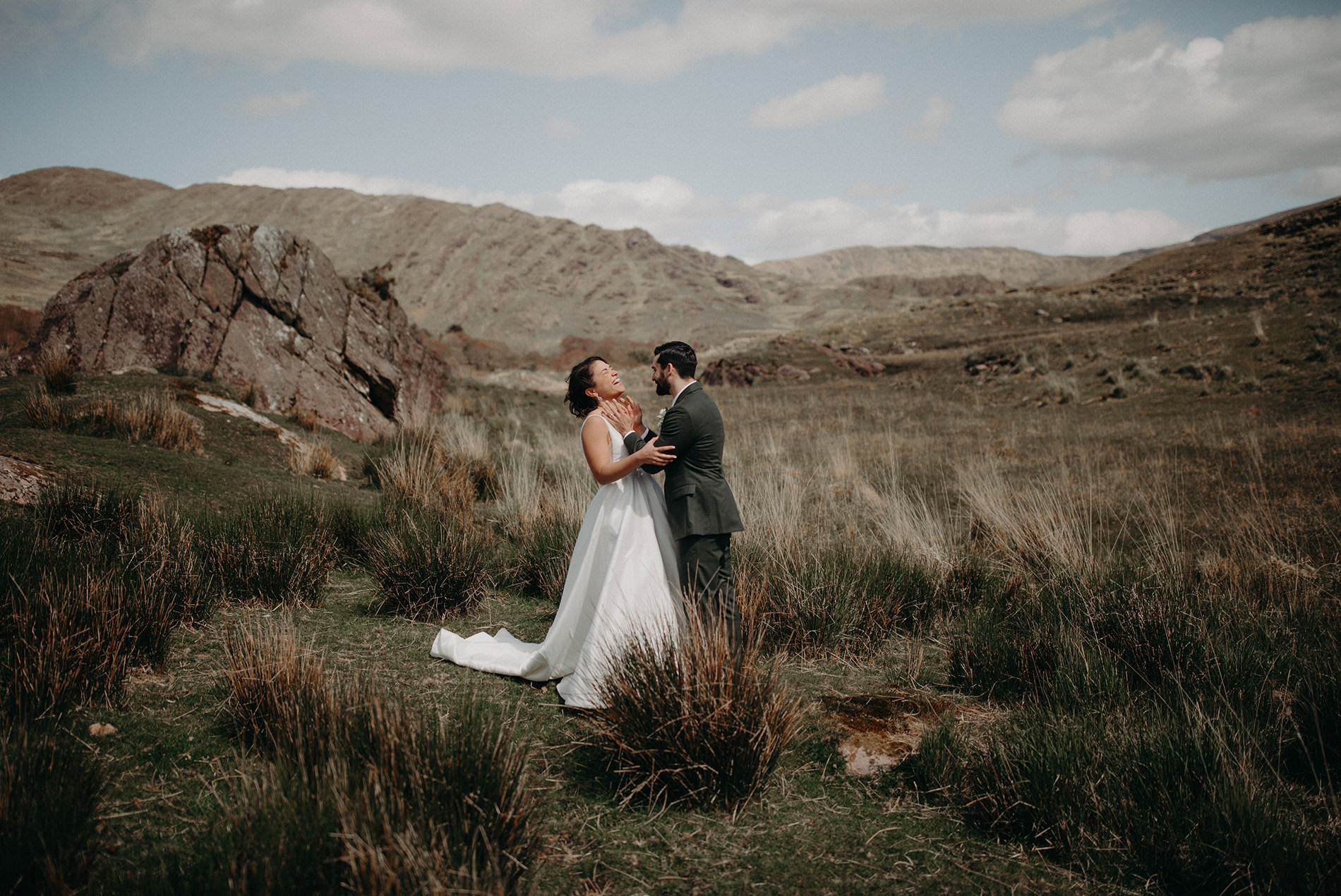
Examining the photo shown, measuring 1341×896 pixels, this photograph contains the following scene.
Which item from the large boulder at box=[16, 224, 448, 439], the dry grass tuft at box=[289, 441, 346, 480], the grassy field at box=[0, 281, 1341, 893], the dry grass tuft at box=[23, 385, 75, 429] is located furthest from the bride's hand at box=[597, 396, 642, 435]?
the large boulder at box=[16, 224, 448, 439]

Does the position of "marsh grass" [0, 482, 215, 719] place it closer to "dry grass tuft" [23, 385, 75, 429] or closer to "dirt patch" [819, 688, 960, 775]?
"dry grass tuft" [23, 385, 75, 429]

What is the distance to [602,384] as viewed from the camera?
14.5 ft

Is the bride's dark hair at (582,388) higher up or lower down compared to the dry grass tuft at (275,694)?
higher up

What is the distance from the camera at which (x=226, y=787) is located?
2906 millimetres

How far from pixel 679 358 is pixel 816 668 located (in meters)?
2.41

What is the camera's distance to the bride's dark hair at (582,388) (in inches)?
173

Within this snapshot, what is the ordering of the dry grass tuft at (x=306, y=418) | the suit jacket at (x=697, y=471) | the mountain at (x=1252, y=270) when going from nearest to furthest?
the suit jacket at (x=697, y=471)
the dry grass tuft at (x=306, y=418)
the mountain at (x=1252, y=270)

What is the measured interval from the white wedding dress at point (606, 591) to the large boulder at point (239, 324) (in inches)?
368

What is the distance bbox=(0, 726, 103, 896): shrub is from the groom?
A: 2.74 meters

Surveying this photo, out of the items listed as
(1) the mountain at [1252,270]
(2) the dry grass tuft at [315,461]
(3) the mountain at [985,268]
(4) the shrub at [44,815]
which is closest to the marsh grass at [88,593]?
(4) the shrub at [44,815]

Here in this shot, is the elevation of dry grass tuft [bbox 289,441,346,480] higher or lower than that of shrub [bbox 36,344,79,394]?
lower

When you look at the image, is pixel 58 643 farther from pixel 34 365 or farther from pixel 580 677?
pixel 34 365

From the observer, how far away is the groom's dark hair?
4188mm

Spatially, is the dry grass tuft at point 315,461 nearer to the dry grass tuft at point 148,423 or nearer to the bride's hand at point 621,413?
the dry grass tuft at point 148,423
